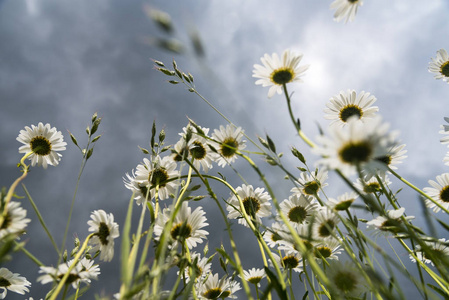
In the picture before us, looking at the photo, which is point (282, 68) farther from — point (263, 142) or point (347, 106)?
point (347, 106)

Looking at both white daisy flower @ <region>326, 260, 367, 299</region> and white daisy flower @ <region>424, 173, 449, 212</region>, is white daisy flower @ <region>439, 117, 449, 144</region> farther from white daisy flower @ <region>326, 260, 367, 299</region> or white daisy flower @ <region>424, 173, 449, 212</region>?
white daisy flower @ <region>326, 260, 367, 299</region>

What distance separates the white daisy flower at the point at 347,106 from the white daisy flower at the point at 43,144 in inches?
57.4

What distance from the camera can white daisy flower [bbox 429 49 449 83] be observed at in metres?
1.78

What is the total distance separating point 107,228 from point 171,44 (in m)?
0.60

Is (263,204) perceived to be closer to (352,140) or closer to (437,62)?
(352,140)

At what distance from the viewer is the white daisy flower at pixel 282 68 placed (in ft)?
3.23

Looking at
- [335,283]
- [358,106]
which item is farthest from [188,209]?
[358,106]

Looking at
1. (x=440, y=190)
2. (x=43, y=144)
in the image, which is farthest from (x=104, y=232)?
(x=440, y=190)

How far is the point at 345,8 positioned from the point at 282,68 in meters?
0.26

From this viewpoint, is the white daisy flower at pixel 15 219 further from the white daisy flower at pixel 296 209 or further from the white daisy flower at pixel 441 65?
the white daisy flower at pixel 441 65

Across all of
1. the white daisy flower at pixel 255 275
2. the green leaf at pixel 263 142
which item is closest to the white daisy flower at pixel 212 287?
the white daisy flower at pixel 255 275

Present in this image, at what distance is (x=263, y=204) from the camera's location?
4.91 ft

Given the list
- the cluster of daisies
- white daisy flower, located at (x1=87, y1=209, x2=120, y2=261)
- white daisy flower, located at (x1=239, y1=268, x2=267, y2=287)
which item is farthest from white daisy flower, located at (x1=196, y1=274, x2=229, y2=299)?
white daisy flower, located at (x1=87, y1=209, x2=120, y2=261)

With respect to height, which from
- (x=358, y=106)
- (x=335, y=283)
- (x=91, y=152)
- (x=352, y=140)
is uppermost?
(x=358, y=106)
